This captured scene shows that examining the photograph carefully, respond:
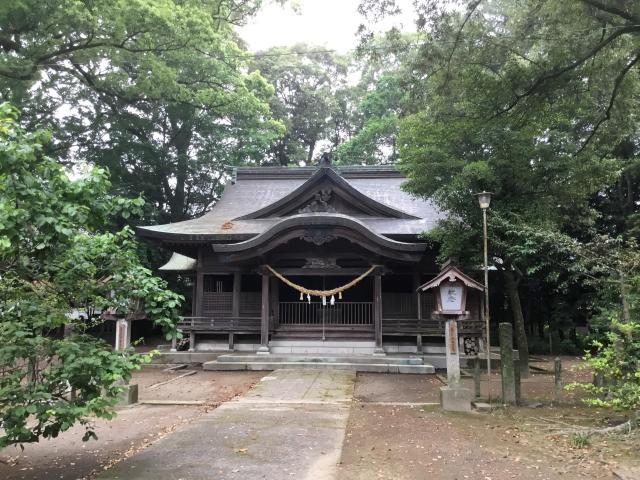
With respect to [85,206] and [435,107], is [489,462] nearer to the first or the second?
[85,206]

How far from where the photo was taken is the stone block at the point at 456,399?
8102 mm

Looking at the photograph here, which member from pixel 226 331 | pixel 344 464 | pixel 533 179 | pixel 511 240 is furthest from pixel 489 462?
pixel 226 331

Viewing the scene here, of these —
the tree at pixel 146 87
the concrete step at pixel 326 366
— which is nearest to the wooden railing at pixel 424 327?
the concrete step at pixel 326 366

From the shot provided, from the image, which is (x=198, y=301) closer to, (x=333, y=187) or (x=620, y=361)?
(x=333, y=187)

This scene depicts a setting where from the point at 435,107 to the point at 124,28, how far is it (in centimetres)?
999

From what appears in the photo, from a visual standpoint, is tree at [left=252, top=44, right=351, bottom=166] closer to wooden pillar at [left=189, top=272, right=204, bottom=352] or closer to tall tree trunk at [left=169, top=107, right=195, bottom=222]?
tall tree trunk at [left=169, top=107, right=195, bottom=222]

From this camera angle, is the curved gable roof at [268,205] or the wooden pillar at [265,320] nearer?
the wooden pillar at [265,320]

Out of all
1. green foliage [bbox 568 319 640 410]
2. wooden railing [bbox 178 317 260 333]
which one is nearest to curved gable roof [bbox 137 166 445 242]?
wooden railing [bbox 178 317 260 333]

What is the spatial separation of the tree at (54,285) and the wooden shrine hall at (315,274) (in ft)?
28.8

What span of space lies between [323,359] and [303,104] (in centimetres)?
2702

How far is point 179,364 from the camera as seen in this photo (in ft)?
48.8

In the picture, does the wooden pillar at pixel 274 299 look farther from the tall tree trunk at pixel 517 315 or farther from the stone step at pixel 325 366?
the tall tree trunk at pixel 517 315

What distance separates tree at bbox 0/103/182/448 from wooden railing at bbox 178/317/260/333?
32.7ft

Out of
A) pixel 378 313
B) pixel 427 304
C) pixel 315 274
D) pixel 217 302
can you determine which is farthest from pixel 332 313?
pixel 217 302
